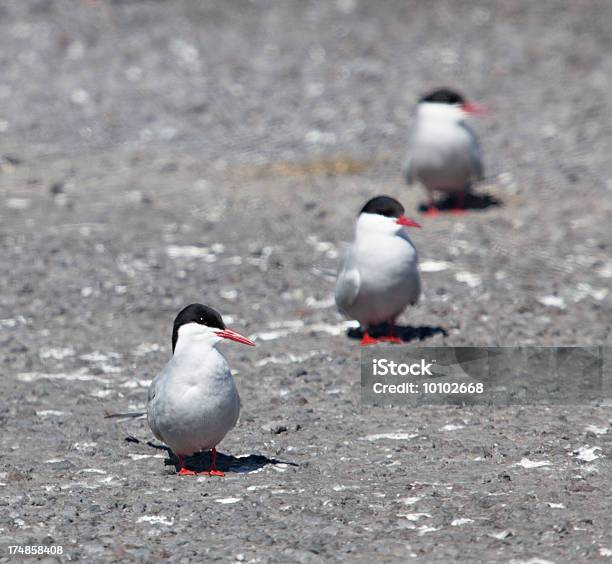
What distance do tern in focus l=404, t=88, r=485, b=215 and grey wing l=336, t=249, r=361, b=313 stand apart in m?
3.57

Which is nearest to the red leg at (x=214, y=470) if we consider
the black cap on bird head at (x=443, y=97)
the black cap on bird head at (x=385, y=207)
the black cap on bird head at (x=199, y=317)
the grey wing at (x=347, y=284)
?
the black cap on bird head at (x=199, y=317)

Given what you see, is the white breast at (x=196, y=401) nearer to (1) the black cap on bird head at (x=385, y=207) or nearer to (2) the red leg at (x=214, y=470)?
(2) the red leg at (x=214, y=470)

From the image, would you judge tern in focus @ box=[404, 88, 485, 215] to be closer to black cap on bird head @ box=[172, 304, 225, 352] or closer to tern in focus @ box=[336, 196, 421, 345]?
tern in focus @ box=[336, 196, 421, 345]

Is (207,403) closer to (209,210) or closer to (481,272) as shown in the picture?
(481,272)

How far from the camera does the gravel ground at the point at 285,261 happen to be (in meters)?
6.13

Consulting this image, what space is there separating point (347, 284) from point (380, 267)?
283 mm

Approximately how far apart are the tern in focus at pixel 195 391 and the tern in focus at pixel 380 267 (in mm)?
2340

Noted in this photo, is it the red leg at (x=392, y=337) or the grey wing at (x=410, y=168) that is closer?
the red leg at (x=392, y=337)

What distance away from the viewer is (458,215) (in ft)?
41.1

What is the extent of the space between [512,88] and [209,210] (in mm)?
5654

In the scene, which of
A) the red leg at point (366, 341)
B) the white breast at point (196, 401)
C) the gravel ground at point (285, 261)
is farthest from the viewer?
the red leg at point (366, 341)

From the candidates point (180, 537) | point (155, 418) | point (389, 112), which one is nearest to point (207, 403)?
point (155, 418)

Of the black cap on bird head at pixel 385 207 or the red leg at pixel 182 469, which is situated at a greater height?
the black cap on bird head at pixel 385 207

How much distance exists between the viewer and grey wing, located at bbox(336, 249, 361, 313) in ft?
29.0
